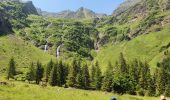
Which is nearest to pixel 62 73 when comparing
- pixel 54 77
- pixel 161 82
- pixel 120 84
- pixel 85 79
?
pixel 54 77

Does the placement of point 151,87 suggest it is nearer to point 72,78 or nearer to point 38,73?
point 72,78

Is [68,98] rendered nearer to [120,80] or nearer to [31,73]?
[120,80]

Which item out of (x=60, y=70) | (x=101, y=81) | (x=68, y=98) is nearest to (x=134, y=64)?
(x=101, y=81)

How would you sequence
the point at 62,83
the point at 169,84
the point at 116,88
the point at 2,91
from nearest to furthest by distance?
the point at 2,91, the point at 116,88, the point at 169,84, the point at 62,83

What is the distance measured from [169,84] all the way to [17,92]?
105 meters

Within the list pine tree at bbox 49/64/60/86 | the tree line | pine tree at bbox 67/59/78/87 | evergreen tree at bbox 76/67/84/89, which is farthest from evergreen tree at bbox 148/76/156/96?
pine tree at bbox 49/64/60/86

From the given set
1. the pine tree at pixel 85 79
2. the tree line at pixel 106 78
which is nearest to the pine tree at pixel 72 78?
the tree line at pixel 106 78

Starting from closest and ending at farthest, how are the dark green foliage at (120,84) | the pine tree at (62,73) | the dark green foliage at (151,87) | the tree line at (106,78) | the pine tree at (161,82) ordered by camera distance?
the dark green foliage at (120,84), the tree line at (106,78), the dark green foliage at (151,87), the pine tree at (161,82), the pine tree at (62,73)

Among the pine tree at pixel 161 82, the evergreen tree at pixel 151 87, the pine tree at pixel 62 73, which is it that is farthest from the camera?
the pine tree at pixel 62 73

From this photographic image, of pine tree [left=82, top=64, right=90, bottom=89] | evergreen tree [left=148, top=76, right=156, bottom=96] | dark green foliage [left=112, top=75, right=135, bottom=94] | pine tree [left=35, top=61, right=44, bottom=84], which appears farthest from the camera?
pine tree [left=35, top=61, right=44, bottom=84]

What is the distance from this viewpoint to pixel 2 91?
1372 inches

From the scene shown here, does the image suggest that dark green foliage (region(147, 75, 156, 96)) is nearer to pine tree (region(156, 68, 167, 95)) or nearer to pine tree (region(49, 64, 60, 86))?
pine tree (region(156, 68, 167, 95))

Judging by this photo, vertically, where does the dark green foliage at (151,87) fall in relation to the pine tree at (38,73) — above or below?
below

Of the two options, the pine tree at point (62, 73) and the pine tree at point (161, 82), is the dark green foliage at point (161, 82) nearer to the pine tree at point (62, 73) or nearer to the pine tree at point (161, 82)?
the pine tree at point (161, 82)
